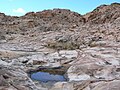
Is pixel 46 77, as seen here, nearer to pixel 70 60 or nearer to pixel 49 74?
pixel 49 74

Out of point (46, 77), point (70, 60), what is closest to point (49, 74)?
point (46, 77)

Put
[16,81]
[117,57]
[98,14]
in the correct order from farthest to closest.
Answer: [98,14] < [117,57] < [16,81]

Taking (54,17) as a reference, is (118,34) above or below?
below

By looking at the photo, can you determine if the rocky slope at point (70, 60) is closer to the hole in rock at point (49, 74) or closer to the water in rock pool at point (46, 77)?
the hole in rock at point (49, 74)

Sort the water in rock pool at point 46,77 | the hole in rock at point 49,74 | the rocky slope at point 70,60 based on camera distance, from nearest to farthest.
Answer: the rocky slope at point 70,60, the water in rock pool at point 46,77, the hole in rock at point 49,74

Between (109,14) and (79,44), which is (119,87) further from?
(109,14)

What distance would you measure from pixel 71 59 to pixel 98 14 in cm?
4141

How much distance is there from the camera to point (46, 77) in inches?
754

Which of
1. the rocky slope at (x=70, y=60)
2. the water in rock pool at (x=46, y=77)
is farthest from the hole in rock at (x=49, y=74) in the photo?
the rocky slope at (x=70, y=60)

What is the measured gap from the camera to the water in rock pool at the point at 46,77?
60.1 feet

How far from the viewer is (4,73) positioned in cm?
1577

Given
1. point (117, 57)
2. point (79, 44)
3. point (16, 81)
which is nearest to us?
point (16, 81)

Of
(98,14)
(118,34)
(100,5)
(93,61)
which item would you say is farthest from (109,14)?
(93,61)

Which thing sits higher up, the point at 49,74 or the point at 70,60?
the point at 70,60
